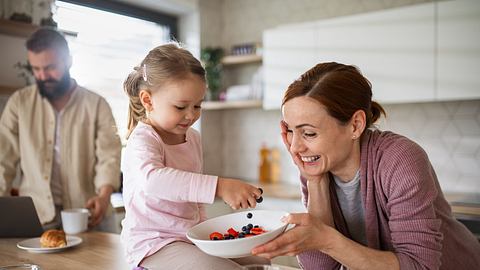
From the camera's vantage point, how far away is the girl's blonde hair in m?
1.39

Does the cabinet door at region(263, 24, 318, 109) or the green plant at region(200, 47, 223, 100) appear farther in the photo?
the green plant at region(200, 47, 223, 100)

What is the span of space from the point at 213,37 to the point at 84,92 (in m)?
1.98

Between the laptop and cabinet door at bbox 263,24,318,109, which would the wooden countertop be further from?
cabinet door at bbox 263,24,318,109

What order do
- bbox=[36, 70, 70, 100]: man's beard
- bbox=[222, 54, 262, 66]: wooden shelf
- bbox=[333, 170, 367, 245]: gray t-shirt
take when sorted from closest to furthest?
1. bbox=[333, 170, 367, 245]: gray t-shirt
2. bbox=[36, 70, 70, 100]: man's beard
3. bbox=[222, 54, 262, 66]: wooden shelf

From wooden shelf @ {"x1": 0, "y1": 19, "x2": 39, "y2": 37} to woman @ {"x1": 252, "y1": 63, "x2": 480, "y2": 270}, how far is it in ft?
5.82

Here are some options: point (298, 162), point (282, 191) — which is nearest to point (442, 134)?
point (282, 191)

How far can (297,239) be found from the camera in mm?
1109

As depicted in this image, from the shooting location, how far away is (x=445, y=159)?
3146 millimetres

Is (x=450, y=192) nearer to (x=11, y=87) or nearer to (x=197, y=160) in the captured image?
(x=197, y=160)

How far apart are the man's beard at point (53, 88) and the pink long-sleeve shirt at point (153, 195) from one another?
3.70 feet

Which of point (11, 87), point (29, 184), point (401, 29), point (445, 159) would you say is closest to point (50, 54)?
point (11, 87)

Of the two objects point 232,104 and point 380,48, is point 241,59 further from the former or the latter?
point 380,48

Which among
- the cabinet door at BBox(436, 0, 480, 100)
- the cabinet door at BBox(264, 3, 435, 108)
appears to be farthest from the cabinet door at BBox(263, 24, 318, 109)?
the cabinet door at BBox(436, 0, 480, 100)

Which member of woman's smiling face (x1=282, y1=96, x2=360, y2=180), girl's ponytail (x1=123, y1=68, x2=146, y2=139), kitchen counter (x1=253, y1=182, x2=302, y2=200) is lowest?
kitchen counter (x1=253, y1=182, x2=302, y2=200)
